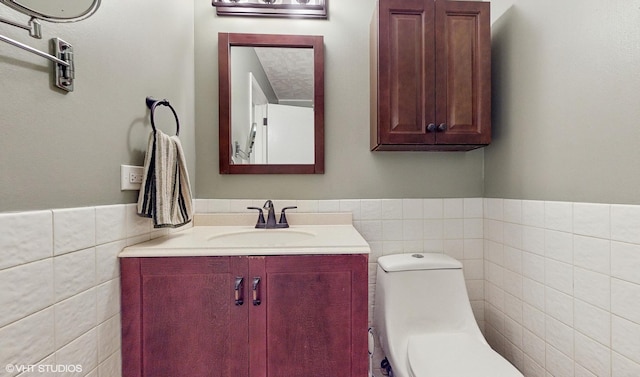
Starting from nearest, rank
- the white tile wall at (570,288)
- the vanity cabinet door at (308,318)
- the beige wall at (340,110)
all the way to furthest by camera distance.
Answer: the beige wall at (340,110) < the white tile wall at (570,288) < the vanity cabinet door at (308,318)

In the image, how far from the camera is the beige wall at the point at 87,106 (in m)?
0.65

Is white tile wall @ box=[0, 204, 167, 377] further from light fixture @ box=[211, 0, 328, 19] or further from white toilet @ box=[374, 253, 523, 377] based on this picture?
light fixture @ box=[211, 0, 328, 19]

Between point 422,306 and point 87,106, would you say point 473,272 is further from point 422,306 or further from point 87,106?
point 87,106

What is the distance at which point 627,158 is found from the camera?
0.88 metres

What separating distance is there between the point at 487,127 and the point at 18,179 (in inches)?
71.5

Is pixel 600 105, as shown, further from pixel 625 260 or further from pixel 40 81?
pixel 40 81

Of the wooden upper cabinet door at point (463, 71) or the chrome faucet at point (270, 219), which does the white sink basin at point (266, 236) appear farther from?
the wooden upper cabinet door at point (463, 71)

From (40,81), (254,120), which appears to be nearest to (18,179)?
(40,81)

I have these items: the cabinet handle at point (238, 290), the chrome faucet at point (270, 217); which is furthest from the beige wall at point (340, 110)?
the cabinet handle at point (238, 290)

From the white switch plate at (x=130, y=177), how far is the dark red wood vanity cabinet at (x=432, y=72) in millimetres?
1121

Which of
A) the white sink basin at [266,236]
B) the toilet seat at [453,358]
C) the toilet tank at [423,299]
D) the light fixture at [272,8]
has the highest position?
the light fixture at [272,8]

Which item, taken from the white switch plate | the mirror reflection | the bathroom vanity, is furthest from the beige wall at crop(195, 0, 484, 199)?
the bathroom vanity

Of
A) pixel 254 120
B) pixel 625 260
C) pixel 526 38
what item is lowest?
pixel 625 260

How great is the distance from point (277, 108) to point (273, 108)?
0.08ft
